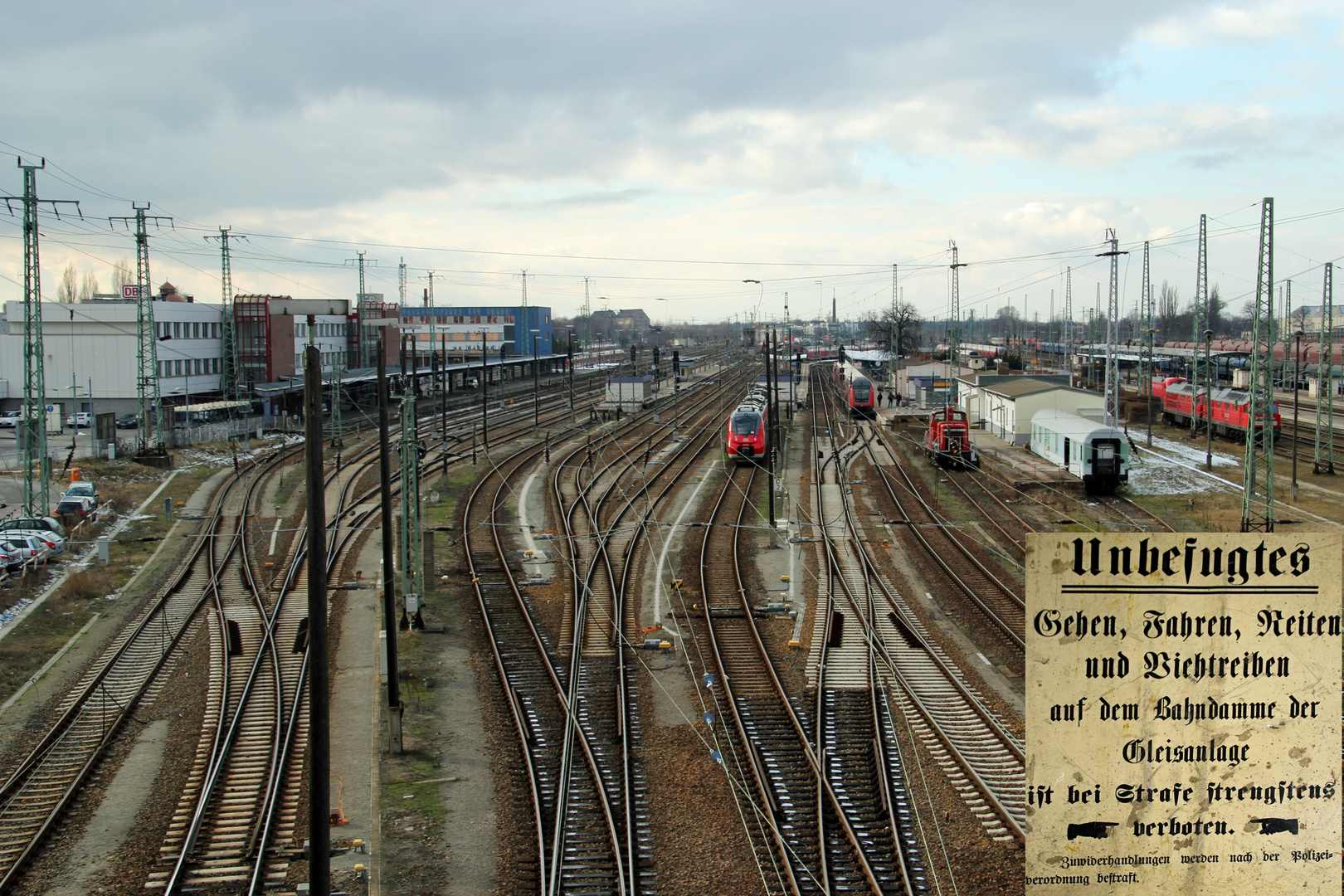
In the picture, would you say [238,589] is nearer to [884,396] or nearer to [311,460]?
[311,460]

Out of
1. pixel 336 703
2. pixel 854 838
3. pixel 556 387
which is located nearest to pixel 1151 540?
pixel 854 838

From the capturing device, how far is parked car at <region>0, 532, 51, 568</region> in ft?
78.3

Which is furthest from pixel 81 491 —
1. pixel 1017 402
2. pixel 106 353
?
pixel 1017 402

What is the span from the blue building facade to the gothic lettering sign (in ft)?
313

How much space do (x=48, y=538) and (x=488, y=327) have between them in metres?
80.8

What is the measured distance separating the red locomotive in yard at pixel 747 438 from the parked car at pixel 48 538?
68.6ft

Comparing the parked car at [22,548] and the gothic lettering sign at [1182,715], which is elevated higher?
the gothic lettering sign at [1182,715]

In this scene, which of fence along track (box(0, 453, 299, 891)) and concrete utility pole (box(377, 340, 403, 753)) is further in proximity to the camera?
concrete utility pole (box(377, 340, 403, 753))

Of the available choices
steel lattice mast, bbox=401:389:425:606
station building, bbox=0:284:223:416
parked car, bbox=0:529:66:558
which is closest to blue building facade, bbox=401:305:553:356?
station building, bbox=0:284:223:416

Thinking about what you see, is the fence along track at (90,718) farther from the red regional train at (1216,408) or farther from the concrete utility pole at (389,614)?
the red regional train at (1216,408)

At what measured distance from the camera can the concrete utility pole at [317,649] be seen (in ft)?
23.8

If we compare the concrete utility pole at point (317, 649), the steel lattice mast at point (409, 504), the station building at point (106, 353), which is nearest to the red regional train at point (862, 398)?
the station building at point (106, 353)

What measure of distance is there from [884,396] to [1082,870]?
2684 inches

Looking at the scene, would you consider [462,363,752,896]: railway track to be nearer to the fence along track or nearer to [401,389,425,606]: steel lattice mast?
[401,389,425,606]: steel lattice mast
